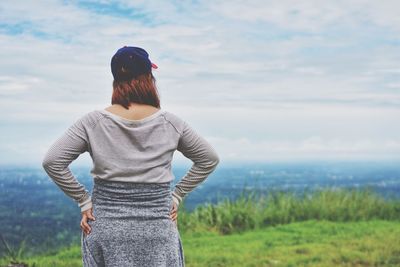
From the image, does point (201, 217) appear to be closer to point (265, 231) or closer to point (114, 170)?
point (265, 231)

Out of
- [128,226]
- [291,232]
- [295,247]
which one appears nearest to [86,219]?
[128,226]

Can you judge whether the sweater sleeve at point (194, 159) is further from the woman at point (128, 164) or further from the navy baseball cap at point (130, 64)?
the navy baseball cap at point (130, 64)

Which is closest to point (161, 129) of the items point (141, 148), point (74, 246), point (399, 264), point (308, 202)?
point (141, 148)

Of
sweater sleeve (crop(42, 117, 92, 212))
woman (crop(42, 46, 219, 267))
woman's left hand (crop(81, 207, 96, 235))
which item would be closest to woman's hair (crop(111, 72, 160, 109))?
woman (crop(42, 46, 219, 267))

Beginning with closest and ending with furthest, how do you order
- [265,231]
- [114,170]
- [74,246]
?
[114,170], [74,246], [265,231]

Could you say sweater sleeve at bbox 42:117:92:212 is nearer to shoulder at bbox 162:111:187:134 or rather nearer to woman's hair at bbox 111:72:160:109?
woman's hair at bbox 111:72:160:109

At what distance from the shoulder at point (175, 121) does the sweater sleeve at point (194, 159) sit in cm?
2

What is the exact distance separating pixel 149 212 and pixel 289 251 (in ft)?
15.5

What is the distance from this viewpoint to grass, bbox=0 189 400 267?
7.69 metres

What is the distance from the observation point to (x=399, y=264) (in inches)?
292

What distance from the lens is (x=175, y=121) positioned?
12.1 ft

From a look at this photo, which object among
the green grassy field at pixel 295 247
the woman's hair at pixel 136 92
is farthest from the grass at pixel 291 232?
the woman's hair at pixel 136 92

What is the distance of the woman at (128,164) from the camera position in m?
3.57

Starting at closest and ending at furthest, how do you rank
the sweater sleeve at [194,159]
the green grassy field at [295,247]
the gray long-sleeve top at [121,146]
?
1. the gray long-sleeve top at [121,146]
2. the sweater sleeve at [194,159]
3. the green grassy field at [295,247]
